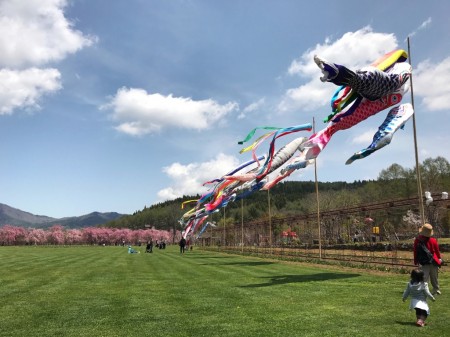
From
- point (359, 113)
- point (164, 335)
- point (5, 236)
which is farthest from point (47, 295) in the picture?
point (5, 236)

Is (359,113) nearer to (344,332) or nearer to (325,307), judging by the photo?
(325,307)

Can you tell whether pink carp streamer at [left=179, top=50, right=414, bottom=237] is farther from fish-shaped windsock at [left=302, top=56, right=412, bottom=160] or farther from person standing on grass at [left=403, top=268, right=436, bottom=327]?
person standing on grass at [left=403, top=268, right=436, bottom=327]

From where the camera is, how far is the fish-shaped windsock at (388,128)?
15766 millimetres

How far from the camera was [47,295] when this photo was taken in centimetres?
1121

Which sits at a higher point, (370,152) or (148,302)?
(370,152)

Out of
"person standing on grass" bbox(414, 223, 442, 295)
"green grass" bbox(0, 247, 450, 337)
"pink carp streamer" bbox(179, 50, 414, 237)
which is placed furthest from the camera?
"pink carp streamer" bbox(179, 50, 414, 237)

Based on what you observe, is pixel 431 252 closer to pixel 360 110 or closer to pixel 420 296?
pixel 420 296

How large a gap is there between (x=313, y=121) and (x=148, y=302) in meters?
21.1

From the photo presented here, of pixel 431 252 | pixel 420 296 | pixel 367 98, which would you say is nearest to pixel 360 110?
pixel 367 98

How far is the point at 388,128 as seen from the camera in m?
16.2

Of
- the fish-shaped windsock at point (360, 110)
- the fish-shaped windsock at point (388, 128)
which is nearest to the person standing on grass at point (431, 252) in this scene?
the fish-shaped windsock at point (388, 128)

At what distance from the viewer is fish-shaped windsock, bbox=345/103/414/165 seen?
15.8m

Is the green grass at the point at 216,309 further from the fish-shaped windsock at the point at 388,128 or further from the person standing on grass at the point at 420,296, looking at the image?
the fish-shaped windsock at the point at 388,128

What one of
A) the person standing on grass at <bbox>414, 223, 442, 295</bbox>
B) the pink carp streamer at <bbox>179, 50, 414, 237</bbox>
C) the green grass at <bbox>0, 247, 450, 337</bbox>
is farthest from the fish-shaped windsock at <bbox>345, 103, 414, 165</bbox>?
the person standing on grass at <bbox>414, 223, 442, 295</bbox>
